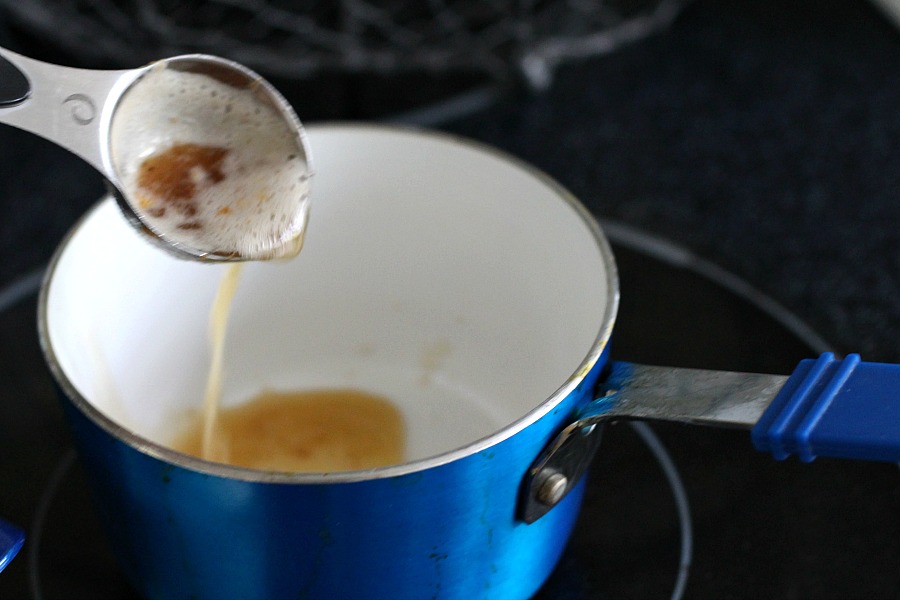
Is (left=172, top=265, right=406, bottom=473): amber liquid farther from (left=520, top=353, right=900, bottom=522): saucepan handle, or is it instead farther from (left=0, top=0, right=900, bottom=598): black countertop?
(left=520, top=353, right=900, bottom=522): saucepan handle

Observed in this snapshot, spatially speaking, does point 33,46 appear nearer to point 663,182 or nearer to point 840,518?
point 663,182

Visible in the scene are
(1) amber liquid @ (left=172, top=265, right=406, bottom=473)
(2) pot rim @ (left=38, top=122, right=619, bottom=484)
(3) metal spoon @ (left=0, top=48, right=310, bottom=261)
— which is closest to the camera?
(2) pot rim @ (left=38, top=122, right=619, bottom=484)

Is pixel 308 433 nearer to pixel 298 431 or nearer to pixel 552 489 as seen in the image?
pixel 298 431

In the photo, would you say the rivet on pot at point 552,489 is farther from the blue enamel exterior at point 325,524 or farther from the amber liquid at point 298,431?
the amber liquid at point 298,431

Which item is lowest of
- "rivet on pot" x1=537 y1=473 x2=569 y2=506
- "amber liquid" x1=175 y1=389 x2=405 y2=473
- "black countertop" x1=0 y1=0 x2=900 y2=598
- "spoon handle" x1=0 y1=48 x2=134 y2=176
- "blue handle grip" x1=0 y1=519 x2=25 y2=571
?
"amber liquid" x1=175 y1=389 x2=405 y2=473

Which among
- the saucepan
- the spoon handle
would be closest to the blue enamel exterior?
the saucepan

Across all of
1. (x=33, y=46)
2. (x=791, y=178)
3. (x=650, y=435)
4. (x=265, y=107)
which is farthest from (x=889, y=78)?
(x=33, y=46)
